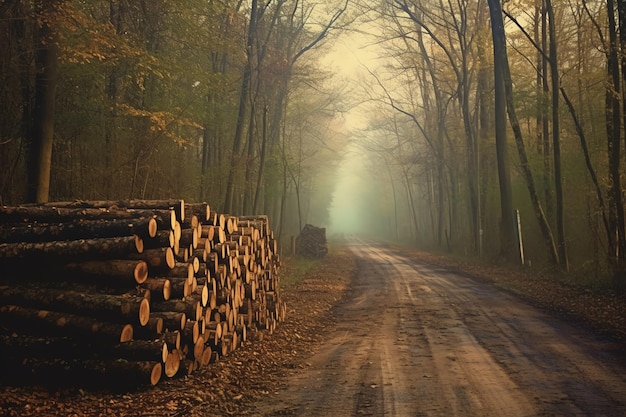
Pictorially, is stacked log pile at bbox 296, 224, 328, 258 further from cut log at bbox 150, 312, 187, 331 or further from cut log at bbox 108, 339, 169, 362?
cut log at bbox 108, 339, 169, 362

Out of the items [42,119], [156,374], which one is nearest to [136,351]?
[156,374]

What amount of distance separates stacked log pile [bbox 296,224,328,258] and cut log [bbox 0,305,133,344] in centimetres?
2504

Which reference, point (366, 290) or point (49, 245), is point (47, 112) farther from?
point (366, 290)

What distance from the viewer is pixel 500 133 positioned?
2284 cm

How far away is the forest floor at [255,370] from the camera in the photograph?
18.6 feet

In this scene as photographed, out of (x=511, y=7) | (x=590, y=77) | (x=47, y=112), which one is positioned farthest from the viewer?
(x=511, y=7)

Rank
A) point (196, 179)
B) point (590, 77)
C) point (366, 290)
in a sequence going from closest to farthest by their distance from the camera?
point (366, 290), point (590, 77), point (196, 179)

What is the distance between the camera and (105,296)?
636 cm

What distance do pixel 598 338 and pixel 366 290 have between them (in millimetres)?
8673

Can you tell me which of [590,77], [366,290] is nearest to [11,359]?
[366,290]

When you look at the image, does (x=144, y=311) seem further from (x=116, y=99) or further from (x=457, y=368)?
(x=116, y=99)

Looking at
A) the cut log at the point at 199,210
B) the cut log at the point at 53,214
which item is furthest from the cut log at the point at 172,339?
the cut log at the point at 199,210

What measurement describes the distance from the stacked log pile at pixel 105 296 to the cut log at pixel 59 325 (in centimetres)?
1

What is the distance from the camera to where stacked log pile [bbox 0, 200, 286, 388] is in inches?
245
